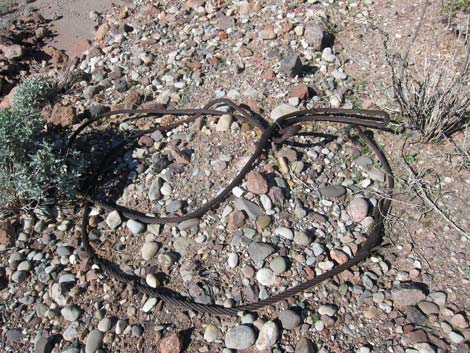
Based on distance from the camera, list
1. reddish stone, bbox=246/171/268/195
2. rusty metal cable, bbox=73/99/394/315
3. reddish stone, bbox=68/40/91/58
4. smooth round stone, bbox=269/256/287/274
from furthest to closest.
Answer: reddish stone, bbox=68/40/91/58 → reddish stone, bbox=246/171/268/195 → smooth round stone, bbox=269/256/287/274 → rusty metal cable, bbox=73/99/394/315

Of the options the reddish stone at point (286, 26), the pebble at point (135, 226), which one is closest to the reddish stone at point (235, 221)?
the pebble at point (135, 226)

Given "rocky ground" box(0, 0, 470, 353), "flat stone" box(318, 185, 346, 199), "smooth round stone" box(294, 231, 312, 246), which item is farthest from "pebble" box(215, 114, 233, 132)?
"smooth round stone" box(294, 231, 312, 246)

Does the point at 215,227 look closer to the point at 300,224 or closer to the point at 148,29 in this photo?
the point at 300,224

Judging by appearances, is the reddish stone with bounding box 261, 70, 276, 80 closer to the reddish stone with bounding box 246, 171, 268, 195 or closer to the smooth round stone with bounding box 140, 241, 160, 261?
the reddish stone with bounding box 246, 171, 268, 195

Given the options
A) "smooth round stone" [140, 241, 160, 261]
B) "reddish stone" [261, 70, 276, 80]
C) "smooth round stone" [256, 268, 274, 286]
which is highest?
"reddish stone" [261, 70, 276, 80]

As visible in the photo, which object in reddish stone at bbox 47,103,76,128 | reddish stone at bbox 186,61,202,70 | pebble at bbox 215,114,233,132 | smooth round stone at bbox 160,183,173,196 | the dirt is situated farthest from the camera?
the dirt

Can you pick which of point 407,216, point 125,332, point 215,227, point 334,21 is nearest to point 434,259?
point 407,216

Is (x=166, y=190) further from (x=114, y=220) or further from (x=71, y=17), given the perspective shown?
(x=71, y=17)

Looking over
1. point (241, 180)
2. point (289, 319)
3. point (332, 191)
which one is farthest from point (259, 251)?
point (332, 191)
